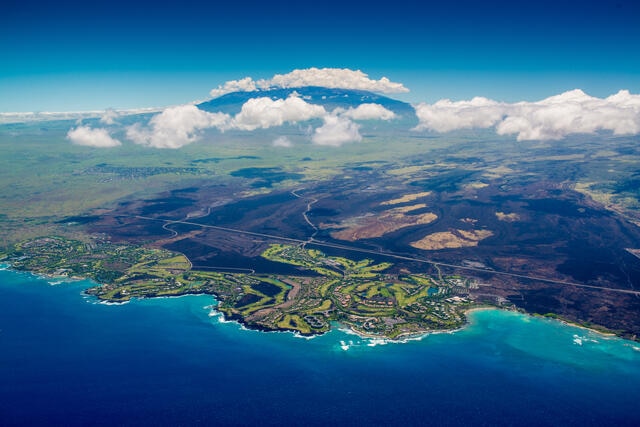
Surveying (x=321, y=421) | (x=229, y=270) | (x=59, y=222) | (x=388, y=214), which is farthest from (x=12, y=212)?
(x=321, y=421)

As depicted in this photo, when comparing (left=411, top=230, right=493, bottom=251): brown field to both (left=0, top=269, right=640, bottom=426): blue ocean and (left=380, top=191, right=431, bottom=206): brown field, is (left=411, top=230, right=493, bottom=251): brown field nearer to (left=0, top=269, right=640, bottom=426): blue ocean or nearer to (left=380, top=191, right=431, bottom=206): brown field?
(left=0, top=269, right=640, bottom=426): blue ocean

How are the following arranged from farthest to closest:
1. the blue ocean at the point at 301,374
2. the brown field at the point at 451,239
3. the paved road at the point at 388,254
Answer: the brown field at the point at 451,239, the paved road at the point at 388,254, the blue ocean at the point at 301,374

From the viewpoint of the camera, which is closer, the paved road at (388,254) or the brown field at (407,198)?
the paved road at (388,254)

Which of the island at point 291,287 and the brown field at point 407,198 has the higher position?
the brown field at point 407,198

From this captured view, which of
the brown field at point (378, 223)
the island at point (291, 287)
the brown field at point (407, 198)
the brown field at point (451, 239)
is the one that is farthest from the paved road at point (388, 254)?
the brown field at point (407, 198)

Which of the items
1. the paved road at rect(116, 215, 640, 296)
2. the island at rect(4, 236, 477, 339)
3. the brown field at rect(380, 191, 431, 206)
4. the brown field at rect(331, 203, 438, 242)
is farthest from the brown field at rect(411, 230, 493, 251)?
the brown field at rect(380, 191, 431, 206)

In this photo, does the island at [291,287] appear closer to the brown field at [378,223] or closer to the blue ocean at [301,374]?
the blue ocean at [301,374]

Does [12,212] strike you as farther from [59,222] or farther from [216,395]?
[216,395]

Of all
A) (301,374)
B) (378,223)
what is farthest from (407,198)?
(301,374)
